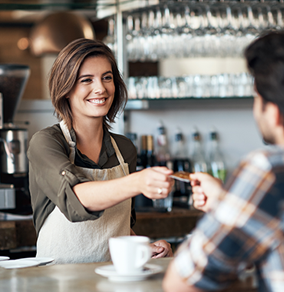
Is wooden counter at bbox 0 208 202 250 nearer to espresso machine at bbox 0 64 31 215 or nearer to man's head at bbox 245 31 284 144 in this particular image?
espresso machine at bbox 0 64 31 215

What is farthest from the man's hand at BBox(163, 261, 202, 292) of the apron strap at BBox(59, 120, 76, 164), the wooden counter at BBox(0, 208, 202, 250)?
the wooden counter at BBox(0, 208, 202, 250)

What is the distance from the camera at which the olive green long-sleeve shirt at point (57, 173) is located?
50.9 inches

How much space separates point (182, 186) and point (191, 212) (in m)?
0.41

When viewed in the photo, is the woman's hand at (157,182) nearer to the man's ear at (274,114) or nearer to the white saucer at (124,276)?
the white saucer at (124,276)

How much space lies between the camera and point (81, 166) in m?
1.60

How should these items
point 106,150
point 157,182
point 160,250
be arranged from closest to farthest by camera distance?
point 157,182 → point 160,250 → point 106,150

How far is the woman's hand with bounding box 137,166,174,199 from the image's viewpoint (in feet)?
3.72

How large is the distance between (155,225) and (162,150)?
0.71 m

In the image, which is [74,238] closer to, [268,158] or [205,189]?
[205,189]

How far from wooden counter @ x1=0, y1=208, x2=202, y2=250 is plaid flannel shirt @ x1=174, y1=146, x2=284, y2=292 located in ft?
5.84

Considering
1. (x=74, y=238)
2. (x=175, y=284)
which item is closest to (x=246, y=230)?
(x=175, y=284)

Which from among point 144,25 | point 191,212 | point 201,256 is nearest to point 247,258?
point 201,256

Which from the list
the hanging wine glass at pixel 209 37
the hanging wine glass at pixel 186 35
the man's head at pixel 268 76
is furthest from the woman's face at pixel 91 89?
the hanging wine glass at pixel 209 37

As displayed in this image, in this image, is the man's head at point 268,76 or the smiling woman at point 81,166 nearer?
the man's head at point 268,76
